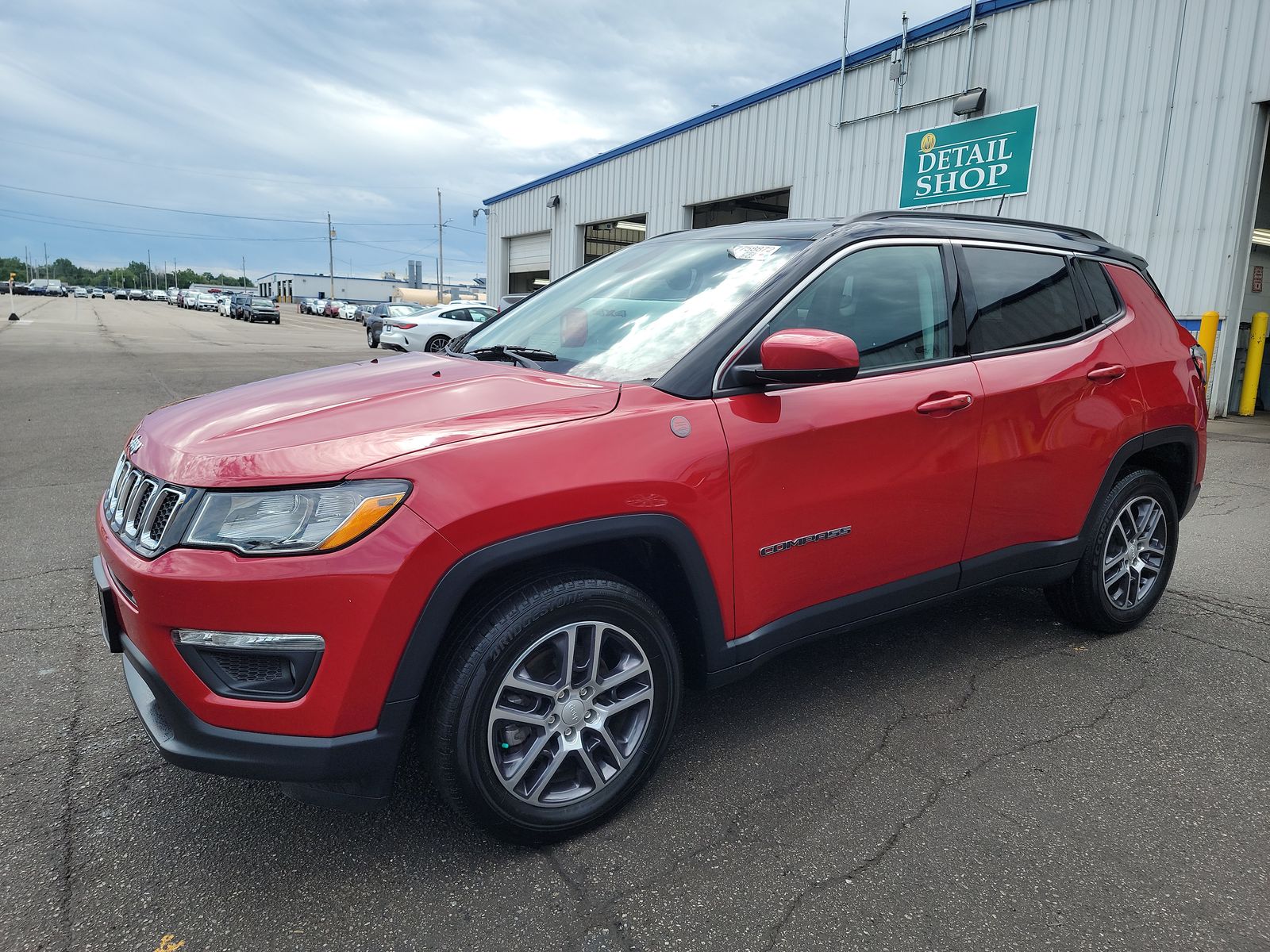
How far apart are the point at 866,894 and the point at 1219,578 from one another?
12.2ft

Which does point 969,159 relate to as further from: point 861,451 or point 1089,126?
point 861,451

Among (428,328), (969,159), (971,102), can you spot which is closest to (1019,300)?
(971,102)

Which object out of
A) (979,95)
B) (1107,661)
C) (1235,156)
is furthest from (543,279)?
(1107,661)

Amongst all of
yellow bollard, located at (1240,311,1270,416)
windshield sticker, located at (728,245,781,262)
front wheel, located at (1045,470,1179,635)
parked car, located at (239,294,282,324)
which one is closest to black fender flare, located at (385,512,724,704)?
windshield sticker, located at (728,245,781,262)

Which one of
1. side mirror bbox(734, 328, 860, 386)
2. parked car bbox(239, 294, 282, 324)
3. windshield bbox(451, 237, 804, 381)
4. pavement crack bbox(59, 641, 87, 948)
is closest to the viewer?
pavement crack bbox(59, 641, 87, 948)

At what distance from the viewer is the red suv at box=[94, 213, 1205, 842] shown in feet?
6.31

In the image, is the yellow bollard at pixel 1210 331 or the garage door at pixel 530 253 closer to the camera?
the yellow bollard at pixel 1210 331

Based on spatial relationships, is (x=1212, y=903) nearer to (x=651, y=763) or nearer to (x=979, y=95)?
(x=651, y=763)

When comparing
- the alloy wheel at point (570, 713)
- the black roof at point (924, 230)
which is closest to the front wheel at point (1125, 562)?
the black roof at point (924, 230)

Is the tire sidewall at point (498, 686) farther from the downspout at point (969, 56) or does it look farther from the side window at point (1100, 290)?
the downspout at point (969, 56)

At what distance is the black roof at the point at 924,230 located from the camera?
293 cm

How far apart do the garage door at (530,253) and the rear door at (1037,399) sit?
2545 centimetres

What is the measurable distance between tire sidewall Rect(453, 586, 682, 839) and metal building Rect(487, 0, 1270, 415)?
711 centimetres

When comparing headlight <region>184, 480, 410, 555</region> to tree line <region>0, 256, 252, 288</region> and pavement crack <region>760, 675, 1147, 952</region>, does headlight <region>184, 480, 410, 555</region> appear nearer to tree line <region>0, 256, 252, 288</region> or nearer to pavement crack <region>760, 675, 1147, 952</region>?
pavement crack <region>760, 675, 1147, 952</region>
